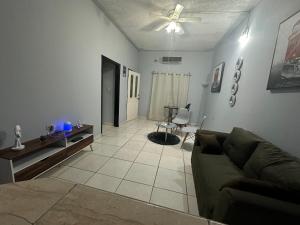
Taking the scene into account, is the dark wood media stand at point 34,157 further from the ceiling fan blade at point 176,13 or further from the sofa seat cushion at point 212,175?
the ceiling fan blade at point 176,13

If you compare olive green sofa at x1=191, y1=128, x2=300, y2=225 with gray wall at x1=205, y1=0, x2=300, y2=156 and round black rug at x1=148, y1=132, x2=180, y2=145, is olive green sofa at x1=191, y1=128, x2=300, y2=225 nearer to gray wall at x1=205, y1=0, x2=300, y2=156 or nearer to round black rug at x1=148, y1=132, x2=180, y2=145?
gray wall at x1=205, y1=0, x2=300, y2=156

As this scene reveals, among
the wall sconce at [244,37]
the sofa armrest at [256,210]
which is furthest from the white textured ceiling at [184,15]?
the sofa armrest at [256,210]


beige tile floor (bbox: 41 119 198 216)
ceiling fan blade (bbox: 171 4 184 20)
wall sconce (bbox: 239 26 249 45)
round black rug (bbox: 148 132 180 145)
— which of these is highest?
ceiling fan blade (bbox: 171 4 184 20)

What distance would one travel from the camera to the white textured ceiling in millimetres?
→ 2604

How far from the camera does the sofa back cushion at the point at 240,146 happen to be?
1715mm

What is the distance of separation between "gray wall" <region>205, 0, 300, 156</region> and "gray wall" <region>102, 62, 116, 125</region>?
3249 mm

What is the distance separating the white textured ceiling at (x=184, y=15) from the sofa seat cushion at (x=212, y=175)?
260 cm

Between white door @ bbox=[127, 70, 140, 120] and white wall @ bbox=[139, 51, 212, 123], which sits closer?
white door @ bbox=[127, 70, 140, 120]

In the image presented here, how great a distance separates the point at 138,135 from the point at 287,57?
326 cm

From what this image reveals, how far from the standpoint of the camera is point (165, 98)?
5.94 m

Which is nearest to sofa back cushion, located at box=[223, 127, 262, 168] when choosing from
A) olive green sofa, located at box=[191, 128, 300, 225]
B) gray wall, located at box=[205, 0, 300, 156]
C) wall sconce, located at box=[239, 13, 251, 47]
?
olive green sofa, located at box=[191, 128, 300, 225]

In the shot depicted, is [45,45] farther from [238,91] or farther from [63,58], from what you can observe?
[238,91]

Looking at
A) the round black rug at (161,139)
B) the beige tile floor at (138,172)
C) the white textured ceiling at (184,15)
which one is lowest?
the beige tile floor at (138,172)

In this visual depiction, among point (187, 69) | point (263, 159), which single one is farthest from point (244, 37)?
point (187, 69)
